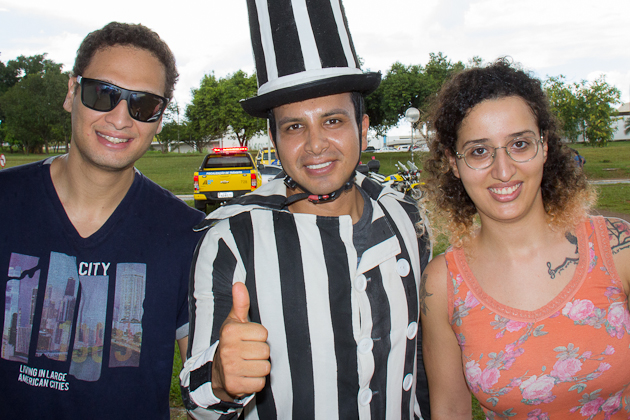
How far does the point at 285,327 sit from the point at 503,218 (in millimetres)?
1155

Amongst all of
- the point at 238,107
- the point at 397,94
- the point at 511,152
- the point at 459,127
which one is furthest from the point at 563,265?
the point at 238,107

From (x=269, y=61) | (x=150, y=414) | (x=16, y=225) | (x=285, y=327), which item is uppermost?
(x=269, y=61)

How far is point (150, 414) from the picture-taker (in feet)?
7.39

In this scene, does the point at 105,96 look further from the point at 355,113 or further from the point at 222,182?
the point at 222,182

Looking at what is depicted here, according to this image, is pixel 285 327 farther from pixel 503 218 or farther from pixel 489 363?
pixel 503 218

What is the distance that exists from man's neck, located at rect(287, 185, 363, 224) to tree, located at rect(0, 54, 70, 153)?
6237cm

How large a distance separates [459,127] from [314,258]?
0.98 metres

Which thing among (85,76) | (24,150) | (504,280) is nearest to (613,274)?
(504,280)

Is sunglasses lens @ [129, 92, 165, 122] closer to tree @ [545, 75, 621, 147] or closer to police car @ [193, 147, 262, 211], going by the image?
police car @ [193, 147, 262, 211]

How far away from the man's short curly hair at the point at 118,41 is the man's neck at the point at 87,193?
0.57 meters

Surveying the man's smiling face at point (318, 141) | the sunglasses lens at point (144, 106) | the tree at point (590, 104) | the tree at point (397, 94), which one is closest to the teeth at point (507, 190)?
the man's smiling face at point (318, 141)

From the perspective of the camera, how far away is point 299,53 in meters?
2.13

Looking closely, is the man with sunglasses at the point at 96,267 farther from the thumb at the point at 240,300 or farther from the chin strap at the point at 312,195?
the thumb at the point at 240,300

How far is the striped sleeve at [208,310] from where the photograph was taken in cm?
160
